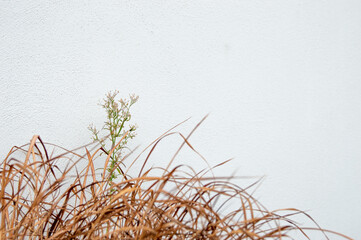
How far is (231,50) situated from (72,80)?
1.28ft

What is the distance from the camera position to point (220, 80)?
794mm

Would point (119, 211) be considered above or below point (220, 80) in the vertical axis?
below

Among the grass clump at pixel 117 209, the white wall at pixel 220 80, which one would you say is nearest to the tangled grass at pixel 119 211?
the grass clump at pixel 117 209

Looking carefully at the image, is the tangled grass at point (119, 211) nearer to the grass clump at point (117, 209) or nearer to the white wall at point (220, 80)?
the grass clump at point (117, 209)

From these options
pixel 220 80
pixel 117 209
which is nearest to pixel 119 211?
pixel 117 209

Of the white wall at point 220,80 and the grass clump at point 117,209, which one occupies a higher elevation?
the white wall at point 220,80

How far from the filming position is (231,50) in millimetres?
809

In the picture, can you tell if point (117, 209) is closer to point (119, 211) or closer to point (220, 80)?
point (119, 211)

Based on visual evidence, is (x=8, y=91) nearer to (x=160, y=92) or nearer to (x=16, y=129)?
(x=16, y=129)

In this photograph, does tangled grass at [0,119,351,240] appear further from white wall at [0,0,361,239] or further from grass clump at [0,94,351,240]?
white wall at [0,0,361,239]

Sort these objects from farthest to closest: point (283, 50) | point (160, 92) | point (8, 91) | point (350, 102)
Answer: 1. point (350, 102)
2. point (283, 50)
3. point (160, 92)
4. point (8, 91)

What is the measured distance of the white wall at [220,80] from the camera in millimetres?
607

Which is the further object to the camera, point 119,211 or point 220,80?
point 220,80

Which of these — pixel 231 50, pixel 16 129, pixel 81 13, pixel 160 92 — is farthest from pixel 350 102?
pixel 16 129
